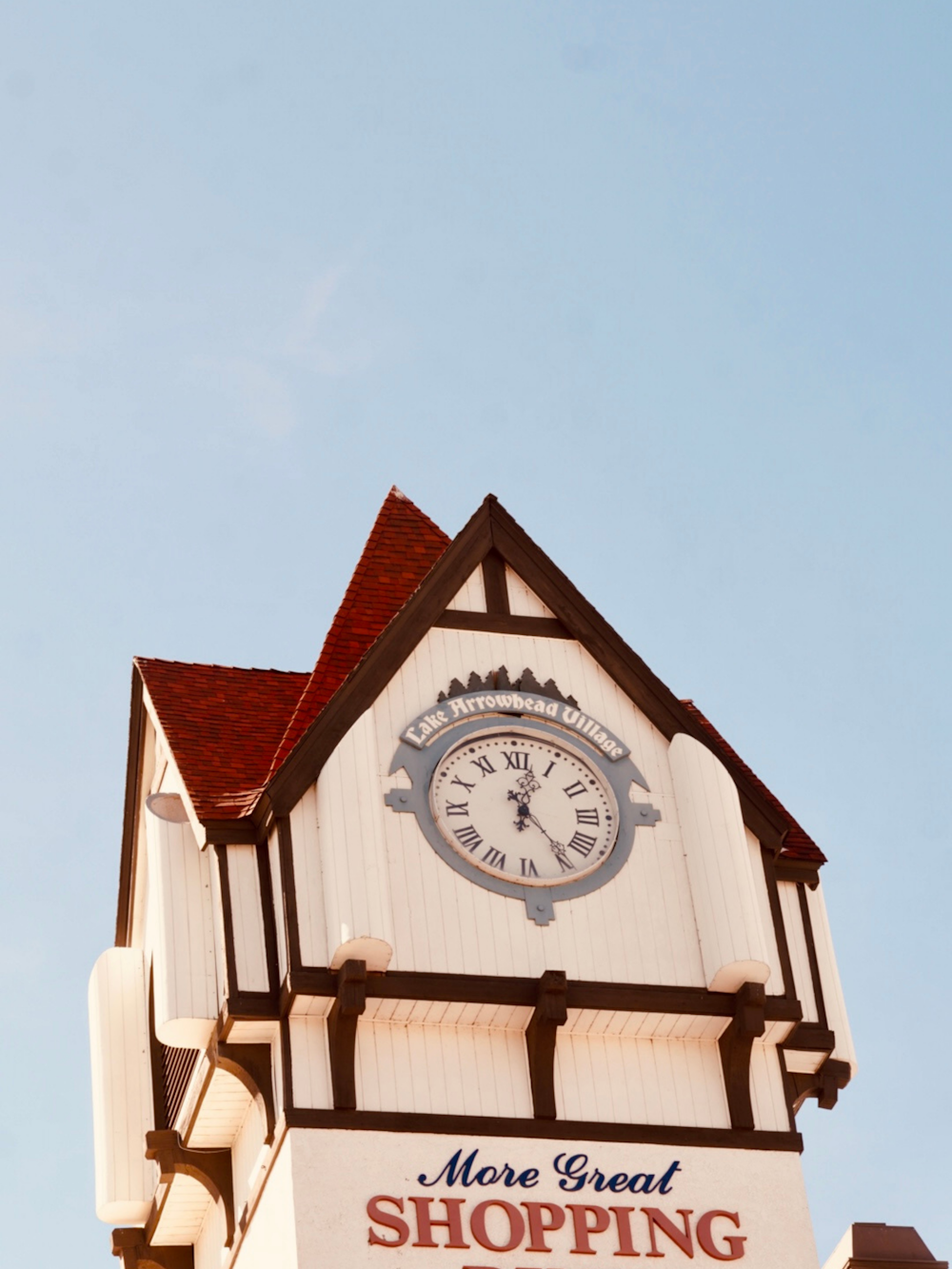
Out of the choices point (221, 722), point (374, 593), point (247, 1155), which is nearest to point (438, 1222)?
point (247, 1155)

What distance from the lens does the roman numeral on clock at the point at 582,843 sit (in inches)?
1155

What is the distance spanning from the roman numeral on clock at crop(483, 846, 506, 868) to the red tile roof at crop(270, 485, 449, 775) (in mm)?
2687

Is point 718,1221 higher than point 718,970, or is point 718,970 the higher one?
point 718,970

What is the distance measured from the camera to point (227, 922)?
91.5 feet

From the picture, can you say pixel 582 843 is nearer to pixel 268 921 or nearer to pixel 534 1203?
pixel 268 921

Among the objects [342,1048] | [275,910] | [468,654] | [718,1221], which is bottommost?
[718,1221]

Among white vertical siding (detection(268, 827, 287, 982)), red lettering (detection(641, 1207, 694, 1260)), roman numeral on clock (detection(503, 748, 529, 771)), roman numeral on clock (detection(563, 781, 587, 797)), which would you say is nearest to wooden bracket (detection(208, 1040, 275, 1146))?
white vertical siding (detection(268, 827, 287, 982))

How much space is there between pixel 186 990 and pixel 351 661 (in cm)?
517

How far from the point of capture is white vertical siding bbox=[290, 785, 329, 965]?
27.6 meters

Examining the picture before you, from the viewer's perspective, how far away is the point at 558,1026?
1099 inches

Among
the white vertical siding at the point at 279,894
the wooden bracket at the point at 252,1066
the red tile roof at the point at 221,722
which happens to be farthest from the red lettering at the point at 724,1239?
the red tile roof at the point at 221,722

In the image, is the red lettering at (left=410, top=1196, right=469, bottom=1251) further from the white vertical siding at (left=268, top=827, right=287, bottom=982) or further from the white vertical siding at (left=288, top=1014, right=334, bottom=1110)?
the white vertical siding at (left=268, top=827, right=287, bottom=982)

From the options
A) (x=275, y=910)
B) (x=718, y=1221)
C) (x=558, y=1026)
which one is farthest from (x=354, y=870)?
(x=718, y=1221)

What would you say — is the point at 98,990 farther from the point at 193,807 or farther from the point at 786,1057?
the point at 786,1057
